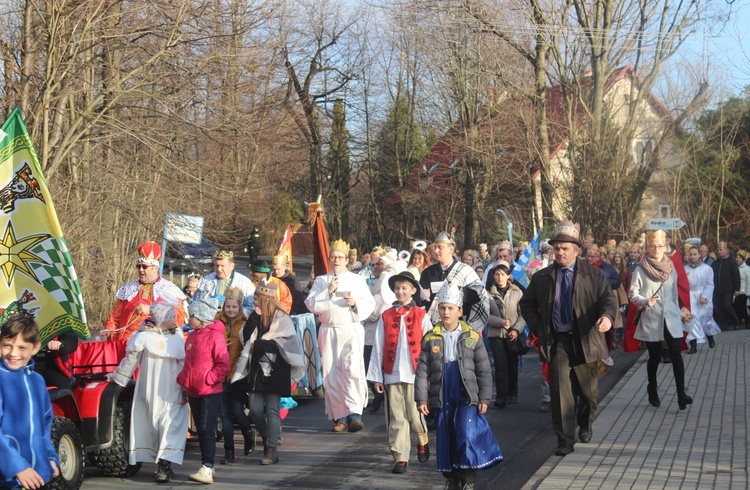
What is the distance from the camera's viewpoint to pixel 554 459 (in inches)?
321

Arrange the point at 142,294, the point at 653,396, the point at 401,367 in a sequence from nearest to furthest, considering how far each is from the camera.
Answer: the point at 401,367, the point at 142,294, the point at 653,396

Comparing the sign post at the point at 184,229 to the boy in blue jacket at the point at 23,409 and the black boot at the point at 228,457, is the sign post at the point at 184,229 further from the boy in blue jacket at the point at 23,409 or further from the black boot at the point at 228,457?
the boy in blue jacket at the point at 23,409

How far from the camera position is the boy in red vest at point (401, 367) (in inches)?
336

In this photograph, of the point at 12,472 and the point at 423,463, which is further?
the point at 423,463

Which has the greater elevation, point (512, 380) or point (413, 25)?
point (413, 25)

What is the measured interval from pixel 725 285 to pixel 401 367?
15.3 meters

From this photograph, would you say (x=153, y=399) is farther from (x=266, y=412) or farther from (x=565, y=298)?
(x=565, y=298)

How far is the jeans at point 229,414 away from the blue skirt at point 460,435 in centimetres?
227

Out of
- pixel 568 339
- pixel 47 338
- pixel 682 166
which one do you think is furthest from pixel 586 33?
pixel 47 338

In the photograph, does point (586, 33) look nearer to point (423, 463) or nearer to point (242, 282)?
point (242, 282)

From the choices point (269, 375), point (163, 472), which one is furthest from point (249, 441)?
point (163, 472)

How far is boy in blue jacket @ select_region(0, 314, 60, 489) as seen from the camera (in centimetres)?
519

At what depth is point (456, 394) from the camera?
24.9 feet

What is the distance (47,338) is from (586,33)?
2609 cm
